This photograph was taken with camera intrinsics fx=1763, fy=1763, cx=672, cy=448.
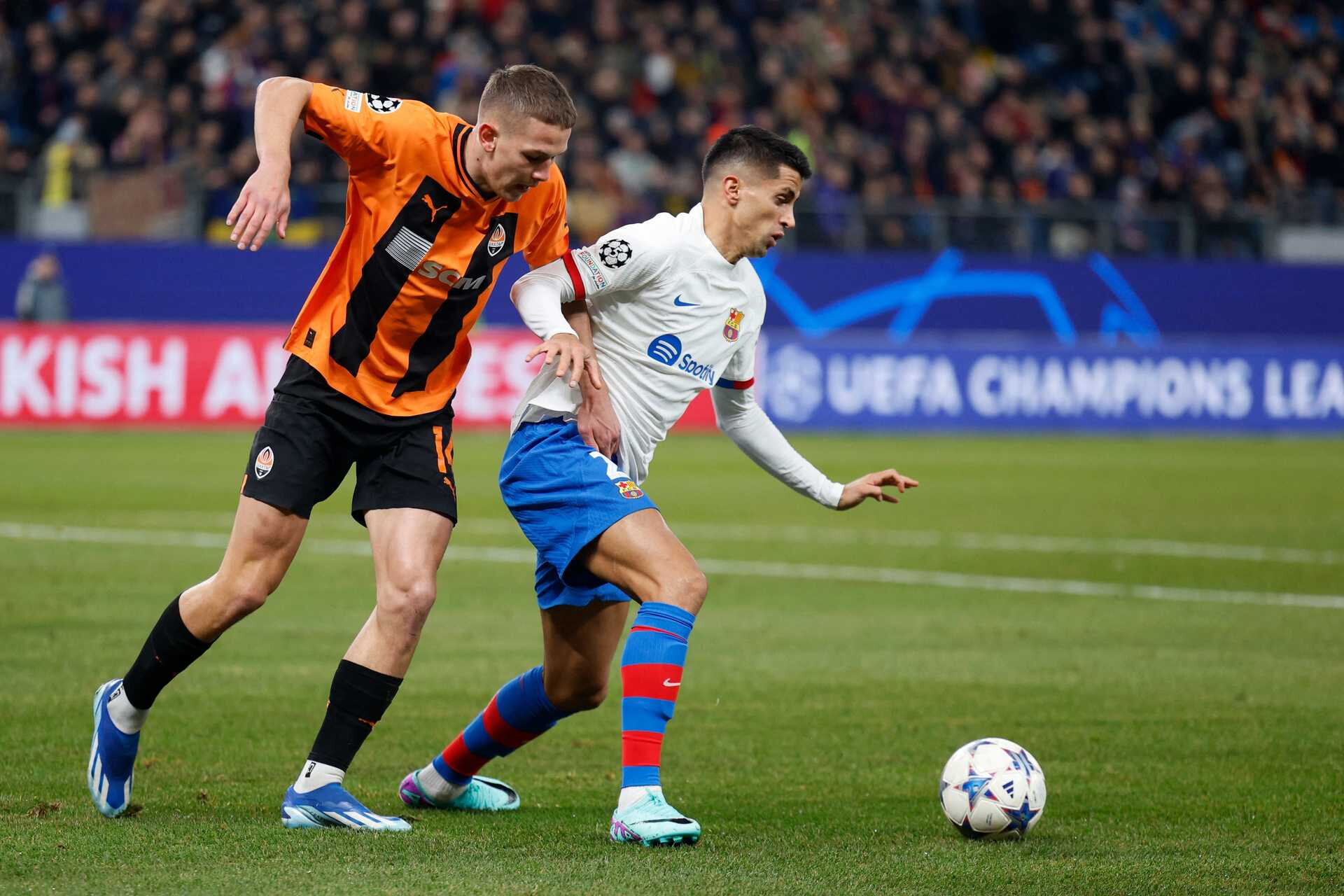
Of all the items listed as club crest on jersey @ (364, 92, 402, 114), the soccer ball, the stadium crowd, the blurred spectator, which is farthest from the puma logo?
the stadium crowd

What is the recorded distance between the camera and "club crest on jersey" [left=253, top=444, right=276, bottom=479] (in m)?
4.86

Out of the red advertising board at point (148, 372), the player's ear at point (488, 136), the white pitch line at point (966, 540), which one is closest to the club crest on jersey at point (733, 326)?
the player's ear at point (488, 136)

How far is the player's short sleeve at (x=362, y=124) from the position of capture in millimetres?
4875

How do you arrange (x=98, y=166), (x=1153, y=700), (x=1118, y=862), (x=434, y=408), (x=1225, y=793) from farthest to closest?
(x=98, y=166) < (x=1153, y=700) < (x=1225, y=793) < (x=434, y=408) < (x=1118, y=862)

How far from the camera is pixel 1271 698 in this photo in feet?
23.6

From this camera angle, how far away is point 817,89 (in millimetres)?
26578

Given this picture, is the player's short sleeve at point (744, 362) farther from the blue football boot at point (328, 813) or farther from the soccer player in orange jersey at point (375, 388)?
the blue football boot at point (328, 813)

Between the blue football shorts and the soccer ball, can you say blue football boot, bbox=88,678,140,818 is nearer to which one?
the blue football shorts

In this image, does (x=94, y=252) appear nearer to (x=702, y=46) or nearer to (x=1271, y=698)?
(x=702, y=46)

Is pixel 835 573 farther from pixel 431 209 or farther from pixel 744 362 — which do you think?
pixel 431 209

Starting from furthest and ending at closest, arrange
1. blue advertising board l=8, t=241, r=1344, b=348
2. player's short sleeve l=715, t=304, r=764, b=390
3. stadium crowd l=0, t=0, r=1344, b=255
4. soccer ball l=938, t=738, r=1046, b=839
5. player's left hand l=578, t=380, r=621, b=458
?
1. blue advertising board l=8, t=241, r=1344, b=348
2. stadium crowd l=0, t=0, r=1344, b=255
3. player's short sleeve l=715, t=304, r=764, b=390
4. player's left hand l=578, t=380, r=621, b=458
5. soccer ball l=938, t=738, r=1046, b=839

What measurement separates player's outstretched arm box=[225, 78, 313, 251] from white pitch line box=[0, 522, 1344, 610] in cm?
632

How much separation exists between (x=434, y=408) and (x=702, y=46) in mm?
22086

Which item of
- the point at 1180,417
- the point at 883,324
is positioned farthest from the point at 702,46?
the point at 1180,417
